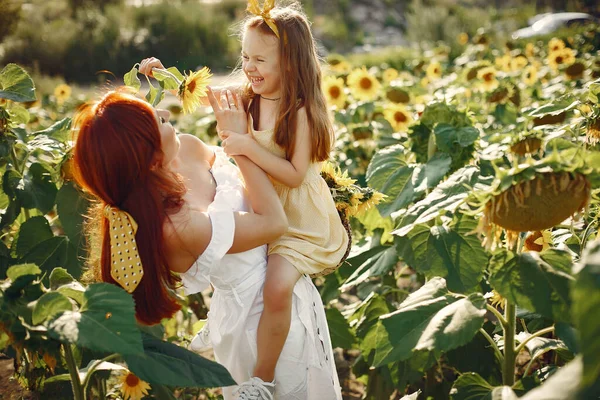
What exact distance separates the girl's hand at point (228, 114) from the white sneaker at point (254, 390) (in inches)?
24.9

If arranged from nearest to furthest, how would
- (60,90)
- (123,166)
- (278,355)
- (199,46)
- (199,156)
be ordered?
(123,166), (278,355), (199,156), (60,90), (199,46)

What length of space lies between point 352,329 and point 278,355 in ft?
2.05

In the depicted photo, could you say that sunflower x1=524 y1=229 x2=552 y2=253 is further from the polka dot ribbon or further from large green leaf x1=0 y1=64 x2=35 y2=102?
large green leaf x1=0 y1=64 x2=35 y2=102

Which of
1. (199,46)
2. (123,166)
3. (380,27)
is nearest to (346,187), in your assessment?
(123,166)

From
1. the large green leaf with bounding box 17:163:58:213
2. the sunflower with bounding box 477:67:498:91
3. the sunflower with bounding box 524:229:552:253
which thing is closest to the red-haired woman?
the large green leaf with bounding box 17:163:58:213

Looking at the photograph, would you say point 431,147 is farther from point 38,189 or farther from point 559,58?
point 559,58

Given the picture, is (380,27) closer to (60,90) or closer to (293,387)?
(60,90)

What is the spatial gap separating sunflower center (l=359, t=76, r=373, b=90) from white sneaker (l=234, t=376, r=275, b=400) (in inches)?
107

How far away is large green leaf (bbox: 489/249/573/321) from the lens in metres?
1.13

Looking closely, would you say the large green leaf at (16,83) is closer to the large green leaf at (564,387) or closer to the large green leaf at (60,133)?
the large green leaf at (60,133)

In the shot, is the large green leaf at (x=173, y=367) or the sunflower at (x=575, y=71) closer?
the large green leaf at (x=173, y=367)

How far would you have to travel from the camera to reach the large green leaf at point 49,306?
44.8 inches

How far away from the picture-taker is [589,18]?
8.03 metres

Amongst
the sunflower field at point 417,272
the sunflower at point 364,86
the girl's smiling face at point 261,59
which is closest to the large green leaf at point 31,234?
the sunflower field at point 417,272
